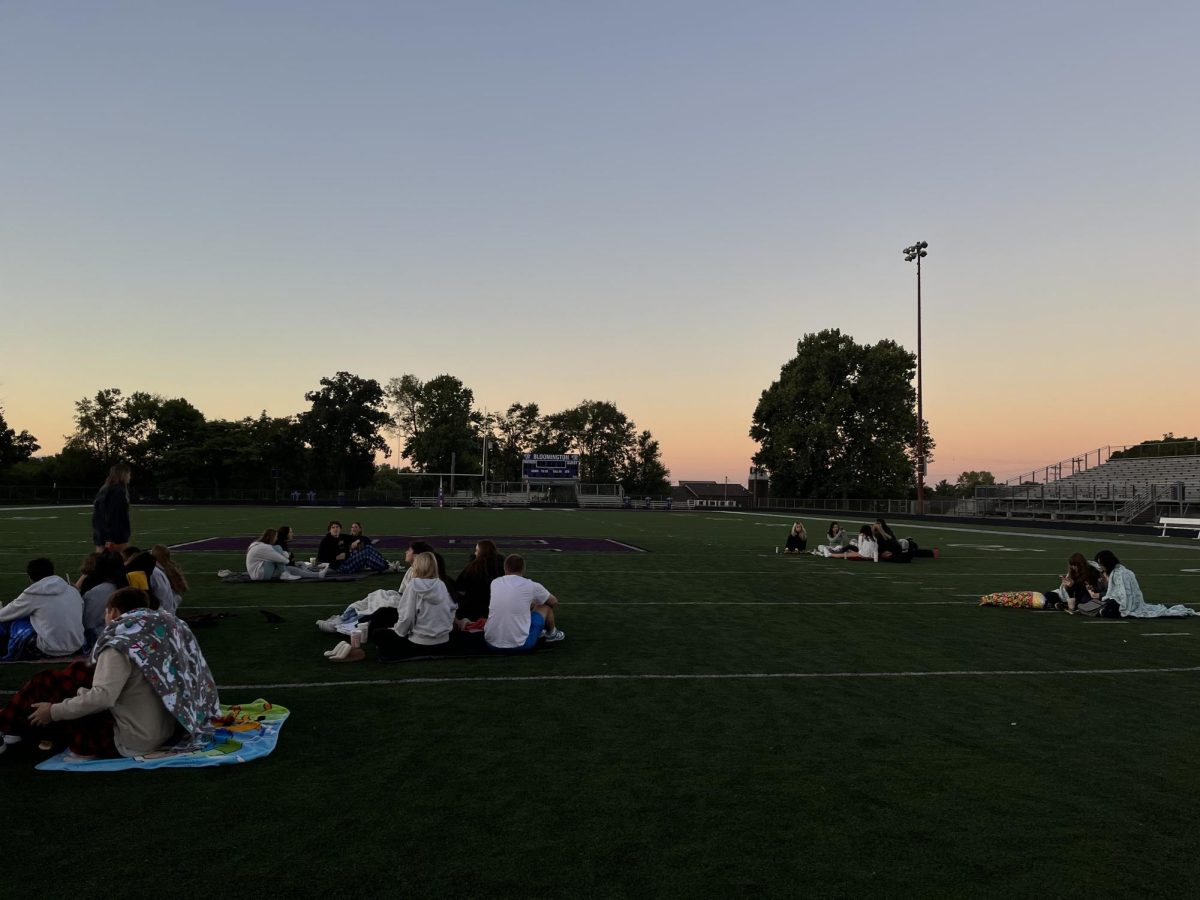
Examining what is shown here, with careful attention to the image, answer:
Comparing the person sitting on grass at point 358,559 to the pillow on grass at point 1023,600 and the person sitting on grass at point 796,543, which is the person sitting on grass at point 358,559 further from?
the person sitting on grass at point 796,543

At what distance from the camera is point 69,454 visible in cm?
8238

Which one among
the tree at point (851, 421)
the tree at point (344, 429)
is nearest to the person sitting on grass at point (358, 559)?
the tree at point (851, 421)

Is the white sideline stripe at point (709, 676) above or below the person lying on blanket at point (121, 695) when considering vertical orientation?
below

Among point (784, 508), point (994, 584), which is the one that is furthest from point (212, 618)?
point (784, 508)

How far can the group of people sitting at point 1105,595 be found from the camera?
37.6 ft

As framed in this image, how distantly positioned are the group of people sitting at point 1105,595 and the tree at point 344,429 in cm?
9695

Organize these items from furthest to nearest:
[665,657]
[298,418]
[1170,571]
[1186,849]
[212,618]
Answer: [298,418] → [1170,571] → [212,618] → [665,657] → [1186,849]

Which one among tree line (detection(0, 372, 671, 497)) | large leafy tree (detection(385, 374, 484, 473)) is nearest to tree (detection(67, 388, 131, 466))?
tree line (detection(0, 372, 671, 497))

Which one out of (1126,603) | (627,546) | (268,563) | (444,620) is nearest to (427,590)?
(444,620)

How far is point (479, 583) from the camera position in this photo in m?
9.43

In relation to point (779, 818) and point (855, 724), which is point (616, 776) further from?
point (855, 724)

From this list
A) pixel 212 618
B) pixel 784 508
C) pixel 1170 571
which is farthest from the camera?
pixel 784 508

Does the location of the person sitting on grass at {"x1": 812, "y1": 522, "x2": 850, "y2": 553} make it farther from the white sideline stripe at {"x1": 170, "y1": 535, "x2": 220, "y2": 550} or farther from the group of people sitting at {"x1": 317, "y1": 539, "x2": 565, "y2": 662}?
the white sideline stripe at {"x1": 170, "y1": 535, "x2": 220, "y2": 550}

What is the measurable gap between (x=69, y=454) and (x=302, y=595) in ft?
280
